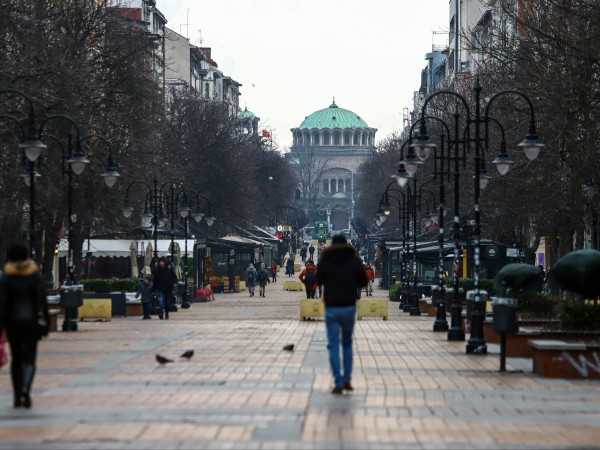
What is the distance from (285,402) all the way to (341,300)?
1.60 meters

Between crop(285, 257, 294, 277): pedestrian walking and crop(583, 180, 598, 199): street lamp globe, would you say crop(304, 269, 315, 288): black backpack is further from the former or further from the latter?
crop(285, 257, 294, 277): pedestrian walking

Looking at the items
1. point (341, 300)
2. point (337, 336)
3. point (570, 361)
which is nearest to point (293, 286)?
point (570, 361)

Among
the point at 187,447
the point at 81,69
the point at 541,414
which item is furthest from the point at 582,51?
the point at 187,447

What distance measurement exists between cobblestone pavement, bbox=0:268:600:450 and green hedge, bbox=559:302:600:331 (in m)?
0.86

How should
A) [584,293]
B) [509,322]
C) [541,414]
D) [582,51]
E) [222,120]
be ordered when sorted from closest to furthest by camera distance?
[541,414], [509,322], [584,293], [582,51], [222,120]

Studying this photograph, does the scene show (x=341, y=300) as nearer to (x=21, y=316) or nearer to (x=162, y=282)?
(x=21, y=316)

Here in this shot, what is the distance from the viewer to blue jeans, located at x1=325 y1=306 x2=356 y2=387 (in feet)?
53.8

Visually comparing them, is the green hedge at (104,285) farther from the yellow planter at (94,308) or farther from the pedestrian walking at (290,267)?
the pedestrian walking at (290,267)

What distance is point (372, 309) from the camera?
39.0 metres

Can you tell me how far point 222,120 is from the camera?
273ft

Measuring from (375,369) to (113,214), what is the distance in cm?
3144

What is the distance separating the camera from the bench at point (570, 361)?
18812 mm

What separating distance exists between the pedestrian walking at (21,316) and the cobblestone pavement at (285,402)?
0.93 ft

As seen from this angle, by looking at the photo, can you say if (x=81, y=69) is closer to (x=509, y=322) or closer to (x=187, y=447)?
(x=509, y=322)
